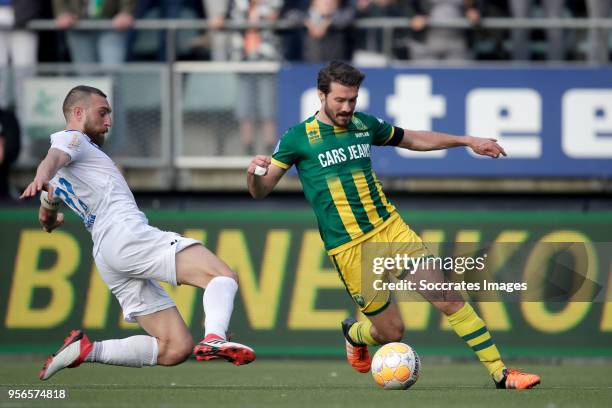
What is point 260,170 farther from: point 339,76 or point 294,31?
point 294,31

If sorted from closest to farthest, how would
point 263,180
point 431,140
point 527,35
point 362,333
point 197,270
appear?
point 197,270 < point 263,180 < point 431,140 < point 362,333 < point 527,35

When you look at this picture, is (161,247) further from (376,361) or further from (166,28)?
(166,28)

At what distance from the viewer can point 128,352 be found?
9.20m

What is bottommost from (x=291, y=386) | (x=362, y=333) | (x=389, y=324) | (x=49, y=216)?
(x=291, y=386)

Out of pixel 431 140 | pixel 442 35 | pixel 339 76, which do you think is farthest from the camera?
pixel 442 35

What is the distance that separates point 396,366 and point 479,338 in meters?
0.63

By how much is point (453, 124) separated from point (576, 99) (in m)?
1.47

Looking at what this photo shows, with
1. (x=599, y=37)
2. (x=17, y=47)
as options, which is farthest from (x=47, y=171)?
(x=599, y=37)

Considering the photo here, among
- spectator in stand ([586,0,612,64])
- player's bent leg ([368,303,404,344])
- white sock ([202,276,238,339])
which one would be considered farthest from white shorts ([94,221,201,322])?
spectator in stand ([586,0,612,64])

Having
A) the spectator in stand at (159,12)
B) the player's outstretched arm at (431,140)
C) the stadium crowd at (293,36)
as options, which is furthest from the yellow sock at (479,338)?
the spectator in stand at (159,12)

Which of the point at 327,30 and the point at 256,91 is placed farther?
the point at 256,91

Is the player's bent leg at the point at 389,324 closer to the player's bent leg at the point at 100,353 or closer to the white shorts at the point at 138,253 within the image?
Answer: the player's bent leg at the point at 100,353

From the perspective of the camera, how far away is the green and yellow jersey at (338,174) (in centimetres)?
982

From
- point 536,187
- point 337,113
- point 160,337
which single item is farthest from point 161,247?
point 536,187
